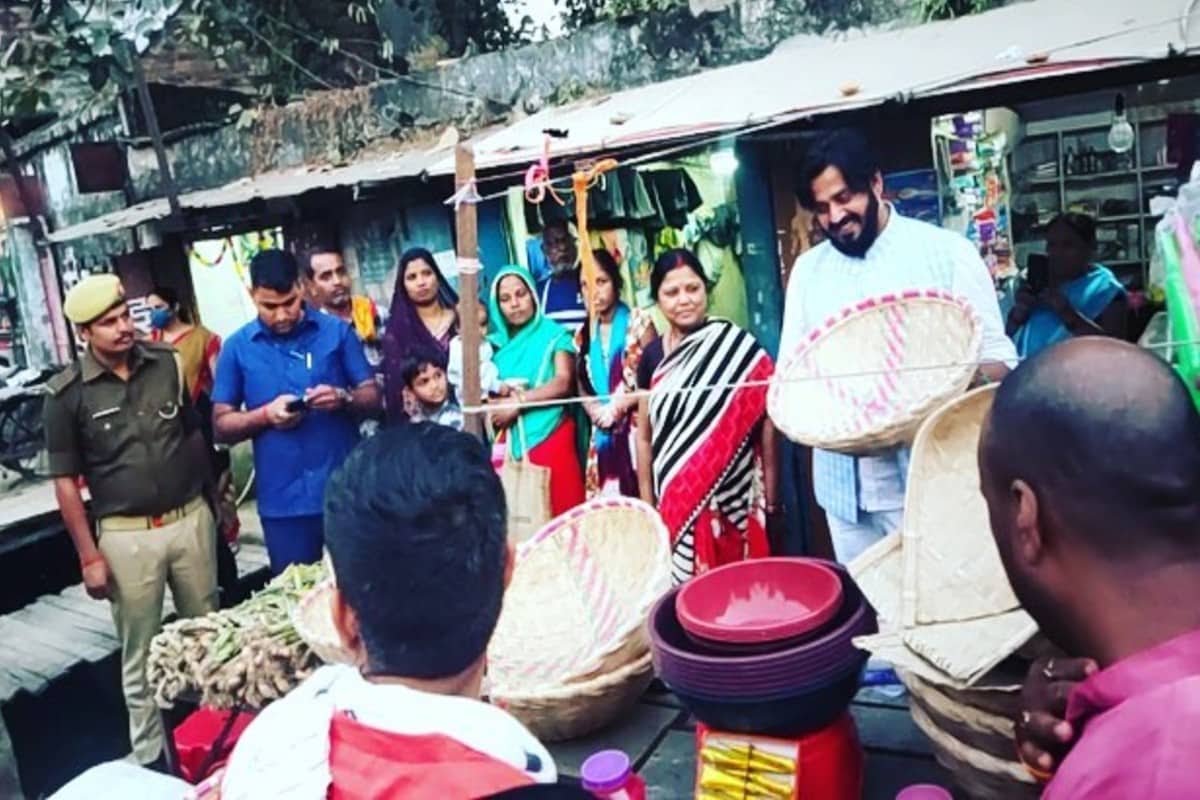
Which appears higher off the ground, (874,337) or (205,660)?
(874,337)

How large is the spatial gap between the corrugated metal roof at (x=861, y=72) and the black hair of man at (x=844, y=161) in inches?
10.7

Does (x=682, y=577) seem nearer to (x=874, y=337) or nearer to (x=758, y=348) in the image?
(x=758, y=348)

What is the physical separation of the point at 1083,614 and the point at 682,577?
2.49m

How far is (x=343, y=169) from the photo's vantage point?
562 cm

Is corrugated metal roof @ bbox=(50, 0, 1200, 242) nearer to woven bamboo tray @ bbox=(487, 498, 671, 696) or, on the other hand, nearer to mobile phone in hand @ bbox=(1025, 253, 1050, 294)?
mobile phone in hand @ bbox=(1025, 253, 1050, 294)

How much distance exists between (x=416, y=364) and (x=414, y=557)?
125 inches

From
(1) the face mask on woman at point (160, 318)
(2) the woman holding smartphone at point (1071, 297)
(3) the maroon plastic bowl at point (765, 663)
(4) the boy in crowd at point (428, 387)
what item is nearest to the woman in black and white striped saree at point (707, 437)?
(4) the boy in crowd at point (428, 387)

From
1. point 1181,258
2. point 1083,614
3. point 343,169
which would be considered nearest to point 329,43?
point 343,169

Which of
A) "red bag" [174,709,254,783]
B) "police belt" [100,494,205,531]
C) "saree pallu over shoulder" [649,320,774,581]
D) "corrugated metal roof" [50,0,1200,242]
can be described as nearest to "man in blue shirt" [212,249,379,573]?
"police belt" [100,494,205,531]

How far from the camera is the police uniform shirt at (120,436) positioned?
3635 millimetres

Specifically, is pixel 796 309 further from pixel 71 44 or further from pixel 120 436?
pixel 71 44

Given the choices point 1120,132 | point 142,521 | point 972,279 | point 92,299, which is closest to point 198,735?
point 142,521

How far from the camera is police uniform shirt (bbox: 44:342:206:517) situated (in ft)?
A: 11.9

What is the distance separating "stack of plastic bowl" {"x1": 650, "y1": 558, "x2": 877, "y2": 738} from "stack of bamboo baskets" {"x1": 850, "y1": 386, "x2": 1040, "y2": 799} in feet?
0.24
